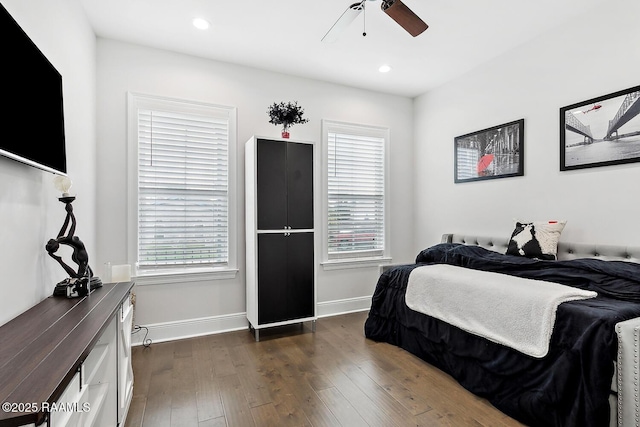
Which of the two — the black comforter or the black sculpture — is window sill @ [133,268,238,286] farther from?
the black comforter

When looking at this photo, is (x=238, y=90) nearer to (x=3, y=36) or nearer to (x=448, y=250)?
(x=3, y=36)

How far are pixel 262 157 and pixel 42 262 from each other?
1.89 m

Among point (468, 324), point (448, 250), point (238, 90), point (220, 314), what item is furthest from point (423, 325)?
point (238, 90)

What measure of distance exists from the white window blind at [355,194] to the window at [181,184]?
126cm

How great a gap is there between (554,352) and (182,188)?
3.24 m

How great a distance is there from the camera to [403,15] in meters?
2.24

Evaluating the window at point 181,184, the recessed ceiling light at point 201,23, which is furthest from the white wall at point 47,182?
the recessed ceiling light at point 201,23

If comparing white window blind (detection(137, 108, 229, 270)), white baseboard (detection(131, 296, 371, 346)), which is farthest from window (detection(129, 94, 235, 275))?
white baseboard (detection(131, 296, 371, 346))

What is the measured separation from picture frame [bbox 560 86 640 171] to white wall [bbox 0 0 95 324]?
374 centimetres

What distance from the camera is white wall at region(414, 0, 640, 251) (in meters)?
2.50

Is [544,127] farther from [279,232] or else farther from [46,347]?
[46,347]

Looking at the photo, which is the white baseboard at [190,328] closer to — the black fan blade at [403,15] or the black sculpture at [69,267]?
the black sculpture at [69,267]

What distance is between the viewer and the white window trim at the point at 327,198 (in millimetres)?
4012

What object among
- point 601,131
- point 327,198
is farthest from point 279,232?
point 601,131
